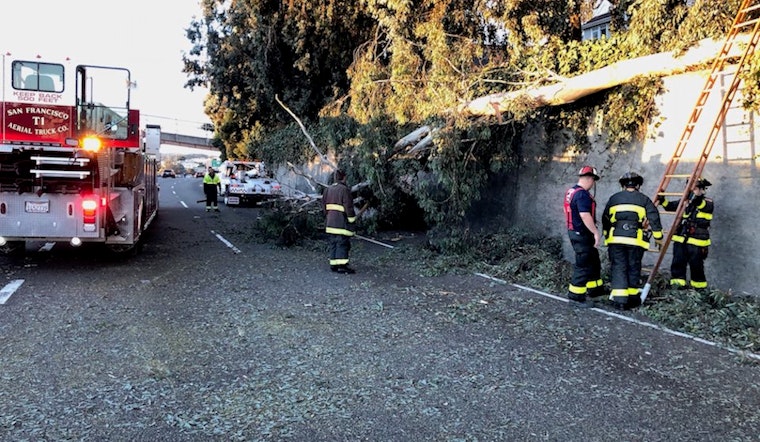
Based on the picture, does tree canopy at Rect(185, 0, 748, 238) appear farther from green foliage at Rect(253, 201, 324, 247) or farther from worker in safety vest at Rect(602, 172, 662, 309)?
worker in safety vest at Rect(602, 172, 662, 309)

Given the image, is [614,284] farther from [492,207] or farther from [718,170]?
[492,207]

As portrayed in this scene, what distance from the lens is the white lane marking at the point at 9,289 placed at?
6.61 meters

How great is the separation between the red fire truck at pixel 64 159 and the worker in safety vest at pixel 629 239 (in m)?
6.95

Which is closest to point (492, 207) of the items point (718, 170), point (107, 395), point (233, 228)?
point (718, 170)

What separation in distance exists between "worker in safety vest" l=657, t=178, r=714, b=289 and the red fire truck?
25.5 ft

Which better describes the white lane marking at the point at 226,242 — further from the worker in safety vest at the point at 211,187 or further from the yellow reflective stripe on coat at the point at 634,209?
the yellow reflective stripe on coat at the point at 634,209

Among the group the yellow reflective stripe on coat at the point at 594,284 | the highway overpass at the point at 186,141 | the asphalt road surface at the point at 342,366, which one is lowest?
the asphalt road surface at the point at 342,366

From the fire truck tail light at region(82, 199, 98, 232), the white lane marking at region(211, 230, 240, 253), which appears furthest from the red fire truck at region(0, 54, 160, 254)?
the white lane marking at region(211, 230, 240, 253)

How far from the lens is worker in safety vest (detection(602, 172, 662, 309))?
671cm

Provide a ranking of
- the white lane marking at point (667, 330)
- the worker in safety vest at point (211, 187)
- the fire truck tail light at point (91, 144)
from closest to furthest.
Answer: the white lane marking at point (667, 330)
the fire truck tail light at point (91, 144)
the worker in safety vest at point (211, 187)

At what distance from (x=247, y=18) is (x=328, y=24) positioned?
387 cm

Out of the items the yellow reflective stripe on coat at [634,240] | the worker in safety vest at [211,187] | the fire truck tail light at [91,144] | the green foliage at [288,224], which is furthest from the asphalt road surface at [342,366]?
the worker in safety vest at [211,187]

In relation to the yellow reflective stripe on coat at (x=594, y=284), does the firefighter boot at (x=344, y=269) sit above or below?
below

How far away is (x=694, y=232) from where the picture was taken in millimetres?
7148
